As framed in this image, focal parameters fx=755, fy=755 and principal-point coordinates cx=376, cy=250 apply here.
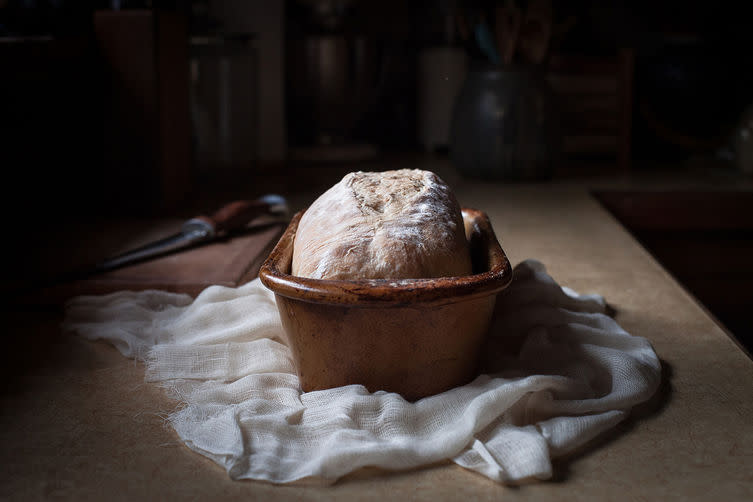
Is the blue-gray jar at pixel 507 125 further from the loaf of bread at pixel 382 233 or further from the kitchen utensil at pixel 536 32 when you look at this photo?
the loaf of bread at pixel 382 233

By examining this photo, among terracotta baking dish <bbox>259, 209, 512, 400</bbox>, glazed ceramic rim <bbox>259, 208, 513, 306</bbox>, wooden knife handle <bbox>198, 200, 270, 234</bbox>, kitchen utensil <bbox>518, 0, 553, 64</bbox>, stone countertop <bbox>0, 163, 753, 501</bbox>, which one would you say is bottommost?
stone countertop <bbox>0, 163, 753, 501</bbox>

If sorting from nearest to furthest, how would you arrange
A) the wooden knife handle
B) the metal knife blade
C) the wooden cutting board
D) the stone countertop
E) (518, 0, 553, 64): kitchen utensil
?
the stone countertop → the wooden cutting board → the metal knife blade → the wooden knife handle → (518, 0, 553, 64): kitchen utensil

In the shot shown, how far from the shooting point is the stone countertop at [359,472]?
609mm

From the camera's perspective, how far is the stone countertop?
2.00 ft

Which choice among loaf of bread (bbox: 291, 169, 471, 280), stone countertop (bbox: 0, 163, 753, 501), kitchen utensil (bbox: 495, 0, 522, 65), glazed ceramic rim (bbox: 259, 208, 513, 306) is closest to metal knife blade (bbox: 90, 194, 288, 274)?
stone countertop (bbox: 0, 163, 753, 501)

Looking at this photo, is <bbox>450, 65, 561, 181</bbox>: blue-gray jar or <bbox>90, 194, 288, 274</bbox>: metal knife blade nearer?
<bbox>90, 194, 288, 274</bbox>: metal knife blade

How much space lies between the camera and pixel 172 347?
2.78 feet

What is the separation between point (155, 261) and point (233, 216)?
0.20 meters

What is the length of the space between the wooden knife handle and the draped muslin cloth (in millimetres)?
415

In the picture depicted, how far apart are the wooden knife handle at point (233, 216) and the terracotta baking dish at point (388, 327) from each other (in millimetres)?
681

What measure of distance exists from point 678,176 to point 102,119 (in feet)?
5.05

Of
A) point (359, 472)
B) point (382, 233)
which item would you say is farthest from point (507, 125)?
point (359, 472)

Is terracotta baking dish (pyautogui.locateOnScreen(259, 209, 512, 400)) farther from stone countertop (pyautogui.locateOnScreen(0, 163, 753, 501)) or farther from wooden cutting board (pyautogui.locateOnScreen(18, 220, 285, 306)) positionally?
wooden cutting board (pyautogui.locateOnScreen(18, 220, 285, 306))

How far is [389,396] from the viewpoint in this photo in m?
0.68
